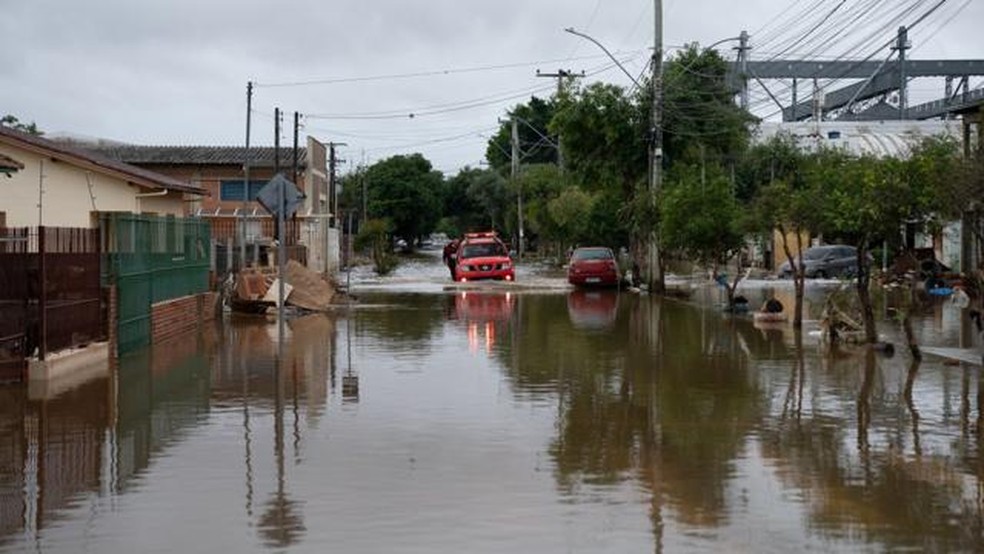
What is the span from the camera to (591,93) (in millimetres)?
44500

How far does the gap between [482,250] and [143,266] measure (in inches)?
1107

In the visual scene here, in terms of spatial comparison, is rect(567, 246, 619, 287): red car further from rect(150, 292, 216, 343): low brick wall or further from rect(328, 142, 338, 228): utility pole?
rect(328, 142, 338, 228): utility pole

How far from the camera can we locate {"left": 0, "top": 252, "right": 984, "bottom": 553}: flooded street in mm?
8031

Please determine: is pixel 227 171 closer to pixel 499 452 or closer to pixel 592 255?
pixel 592 255

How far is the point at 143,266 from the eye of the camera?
2080 cm

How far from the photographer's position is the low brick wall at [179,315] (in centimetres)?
2139

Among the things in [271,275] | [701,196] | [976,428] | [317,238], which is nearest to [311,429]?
[976,428]

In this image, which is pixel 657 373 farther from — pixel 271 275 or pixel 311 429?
pixel 271 275

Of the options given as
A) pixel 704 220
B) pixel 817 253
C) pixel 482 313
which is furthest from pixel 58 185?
pixel 817 253

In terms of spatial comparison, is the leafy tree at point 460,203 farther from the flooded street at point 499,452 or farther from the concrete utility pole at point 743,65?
the flooded street at point 499,452

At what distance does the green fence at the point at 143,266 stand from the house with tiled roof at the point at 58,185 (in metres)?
2.48

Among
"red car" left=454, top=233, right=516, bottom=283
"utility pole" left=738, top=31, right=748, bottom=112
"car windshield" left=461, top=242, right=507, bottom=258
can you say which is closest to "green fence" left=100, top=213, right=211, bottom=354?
"red car" left=454, top=233, right=516, bottom=283

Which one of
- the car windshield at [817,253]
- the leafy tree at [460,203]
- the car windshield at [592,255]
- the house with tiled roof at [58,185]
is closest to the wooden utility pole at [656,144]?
the car windshield at [592,255]

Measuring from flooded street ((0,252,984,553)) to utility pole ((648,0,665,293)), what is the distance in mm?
19036
